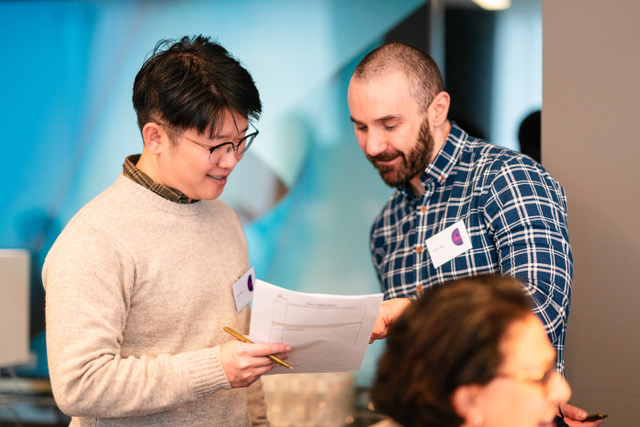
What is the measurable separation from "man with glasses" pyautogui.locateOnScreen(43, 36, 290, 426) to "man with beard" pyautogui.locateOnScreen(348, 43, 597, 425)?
0.53m

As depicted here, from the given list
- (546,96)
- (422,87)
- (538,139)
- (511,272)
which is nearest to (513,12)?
(538,139)

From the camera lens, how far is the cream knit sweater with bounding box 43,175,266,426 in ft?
4.69

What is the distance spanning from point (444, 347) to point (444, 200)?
115cm

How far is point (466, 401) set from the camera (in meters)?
0.99

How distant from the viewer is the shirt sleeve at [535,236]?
171 centimetres

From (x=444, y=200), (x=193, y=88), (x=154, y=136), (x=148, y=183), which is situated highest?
(x=193, y=88)

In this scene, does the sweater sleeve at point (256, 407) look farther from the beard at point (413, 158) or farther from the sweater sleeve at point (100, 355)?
the beard at point (413, 158)

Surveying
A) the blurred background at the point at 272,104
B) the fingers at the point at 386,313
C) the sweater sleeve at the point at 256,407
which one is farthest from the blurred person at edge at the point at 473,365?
the blurred background at the point at 272,104

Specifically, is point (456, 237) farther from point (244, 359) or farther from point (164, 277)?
point (164, 277)

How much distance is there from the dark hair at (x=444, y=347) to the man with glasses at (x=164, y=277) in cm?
53

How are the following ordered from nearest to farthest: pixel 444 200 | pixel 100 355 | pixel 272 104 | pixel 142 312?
pixel 100 355
pixel 142 312
pixel 444 200
pixel 272 104

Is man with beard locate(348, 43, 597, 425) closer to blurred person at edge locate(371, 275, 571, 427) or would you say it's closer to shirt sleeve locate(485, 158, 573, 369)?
shirt sleeve locate(485, 158, 573, 369)

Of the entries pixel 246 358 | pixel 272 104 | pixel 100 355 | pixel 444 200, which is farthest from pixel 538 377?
pixel 272 104

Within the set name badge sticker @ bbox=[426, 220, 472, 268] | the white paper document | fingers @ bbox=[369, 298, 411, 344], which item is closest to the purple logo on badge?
name badge sticker @ bbox=[426, 220, 472, 268]
